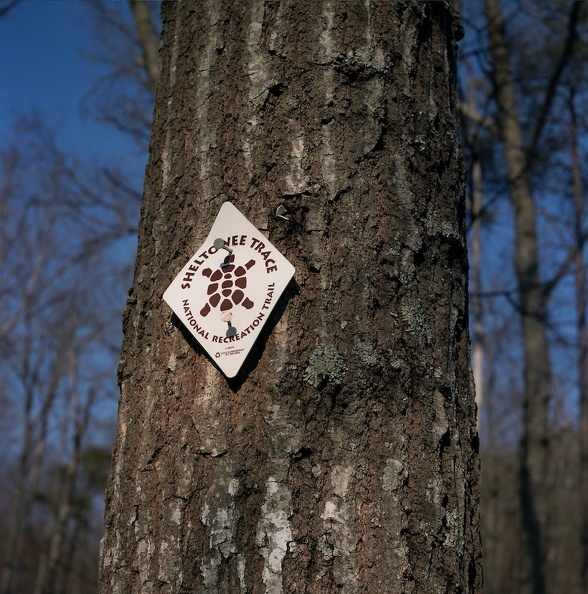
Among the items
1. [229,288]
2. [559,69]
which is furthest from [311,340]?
[559,69]

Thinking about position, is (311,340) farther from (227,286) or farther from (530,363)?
(530,363)

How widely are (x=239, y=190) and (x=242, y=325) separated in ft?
0.78

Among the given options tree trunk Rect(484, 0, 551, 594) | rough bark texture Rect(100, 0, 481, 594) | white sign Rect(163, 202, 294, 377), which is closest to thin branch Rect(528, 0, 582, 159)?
tree trunk Rect(484, 0, 551, 594)

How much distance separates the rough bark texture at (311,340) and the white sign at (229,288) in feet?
0.08

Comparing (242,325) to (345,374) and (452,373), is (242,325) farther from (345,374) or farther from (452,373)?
(452,373)

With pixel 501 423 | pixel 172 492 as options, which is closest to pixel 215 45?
pixel 172 492

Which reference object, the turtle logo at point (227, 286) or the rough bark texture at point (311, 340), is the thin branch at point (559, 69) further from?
the turtle logo at point (227, 286)

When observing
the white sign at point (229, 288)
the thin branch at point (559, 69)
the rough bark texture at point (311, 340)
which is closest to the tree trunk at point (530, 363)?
the thin branch at point (559, 69)

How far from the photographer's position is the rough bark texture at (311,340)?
0.99 meters

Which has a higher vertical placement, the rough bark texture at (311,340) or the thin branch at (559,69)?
the thin branch at (559,69)

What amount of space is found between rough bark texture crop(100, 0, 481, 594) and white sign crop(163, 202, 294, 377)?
0.02 metres

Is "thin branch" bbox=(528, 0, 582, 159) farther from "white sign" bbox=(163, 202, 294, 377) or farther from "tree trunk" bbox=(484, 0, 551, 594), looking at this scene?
"white sign" bbox=(163, 202, 294, 377)

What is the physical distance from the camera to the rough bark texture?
0.99 meters

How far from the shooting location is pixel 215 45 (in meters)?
1.27
